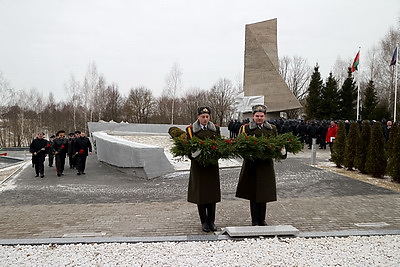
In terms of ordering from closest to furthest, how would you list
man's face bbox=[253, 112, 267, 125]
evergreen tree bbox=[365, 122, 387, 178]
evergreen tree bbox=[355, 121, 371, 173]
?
1. man's face bbox=[253, 112, 267, 125]
2. evergreen tree bbox=[365, 122, 387, 178]
3. evergreen tree bbox=[355, 121, 371, 173]

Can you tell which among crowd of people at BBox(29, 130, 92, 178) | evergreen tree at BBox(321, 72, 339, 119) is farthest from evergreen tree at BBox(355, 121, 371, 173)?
evergreen tree at BBox(321, 72, 339, 119)

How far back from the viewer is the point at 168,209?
266 inches

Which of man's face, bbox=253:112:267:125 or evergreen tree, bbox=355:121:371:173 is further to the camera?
evergreen tree, bbox=355:121:371:173

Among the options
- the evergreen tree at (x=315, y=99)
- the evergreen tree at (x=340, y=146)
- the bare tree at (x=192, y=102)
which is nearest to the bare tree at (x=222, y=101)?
the bare tree at (x=192, y=102)

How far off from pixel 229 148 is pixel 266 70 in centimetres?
2260

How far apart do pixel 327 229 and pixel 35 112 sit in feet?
173

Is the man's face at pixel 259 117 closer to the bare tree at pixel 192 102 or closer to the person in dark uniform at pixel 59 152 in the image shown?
the person in dark uniform at pixel 59 152

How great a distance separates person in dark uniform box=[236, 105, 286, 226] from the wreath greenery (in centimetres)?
24

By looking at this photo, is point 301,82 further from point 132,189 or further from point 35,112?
point 132,189

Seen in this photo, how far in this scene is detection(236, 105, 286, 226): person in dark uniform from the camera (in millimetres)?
5066

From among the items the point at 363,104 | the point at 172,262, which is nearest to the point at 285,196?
the point at 172,262

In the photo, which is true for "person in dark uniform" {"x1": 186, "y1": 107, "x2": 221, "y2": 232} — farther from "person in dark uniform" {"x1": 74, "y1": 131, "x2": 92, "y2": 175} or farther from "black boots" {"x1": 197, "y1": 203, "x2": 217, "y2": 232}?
"person in dark uniform" {"x1": 74, "y1": 131, "x2": 92, "y2": 175}

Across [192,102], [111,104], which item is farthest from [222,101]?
[111,104]

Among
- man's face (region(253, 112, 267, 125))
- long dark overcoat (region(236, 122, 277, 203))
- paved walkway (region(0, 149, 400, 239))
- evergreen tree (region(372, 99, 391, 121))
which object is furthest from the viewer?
evergreen tree (region(372, 99, 391, 121))
